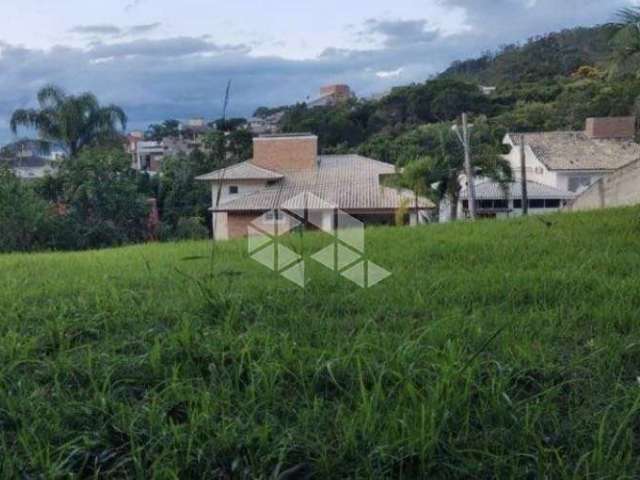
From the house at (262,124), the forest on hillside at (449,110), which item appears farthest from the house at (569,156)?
the house at (262,124)

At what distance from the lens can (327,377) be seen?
241 centimetres

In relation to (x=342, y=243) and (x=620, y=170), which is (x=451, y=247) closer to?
(x=342, y=243)

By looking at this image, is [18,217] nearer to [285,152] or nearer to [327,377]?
[285,152]

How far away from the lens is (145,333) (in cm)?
295

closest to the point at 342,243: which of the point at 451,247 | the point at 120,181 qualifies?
the point at 451,247

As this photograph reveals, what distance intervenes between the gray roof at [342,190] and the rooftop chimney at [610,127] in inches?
542

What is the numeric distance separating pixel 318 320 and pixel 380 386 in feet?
3.15

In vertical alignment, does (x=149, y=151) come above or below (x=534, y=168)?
above

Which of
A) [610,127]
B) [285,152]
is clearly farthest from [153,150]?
[610,127]

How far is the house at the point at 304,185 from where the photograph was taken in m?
19.2

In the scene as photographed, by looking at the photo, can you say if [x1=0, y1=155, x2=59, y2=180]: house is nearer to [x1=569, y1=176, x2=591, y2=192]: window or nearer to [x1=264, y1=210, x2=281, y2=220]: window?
[x1=264, y1=210, x2=281, y2=220]: window

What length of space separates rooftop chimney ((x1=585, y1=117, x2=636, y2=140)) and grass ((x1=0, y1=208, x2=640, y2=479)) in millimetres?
31922

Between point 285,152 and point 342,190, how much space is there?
4434 mm

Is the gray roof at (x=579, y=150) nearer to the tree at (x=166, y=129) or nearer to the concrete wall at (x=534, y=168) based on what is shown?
the concrete wall at (x=534, y=168)
